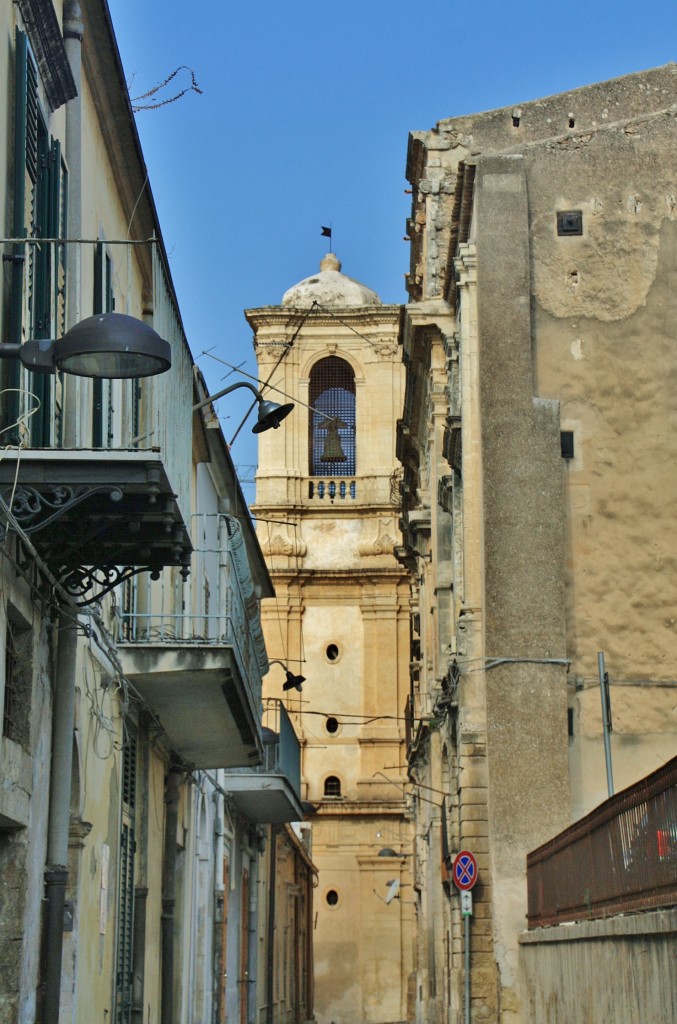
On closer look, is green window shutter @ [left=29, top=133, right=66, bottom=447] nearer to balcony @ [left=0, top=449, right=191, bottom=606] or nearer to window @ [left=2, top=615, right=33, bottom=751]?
balcony @ [left=0, top=449, right=191, bottom=606]

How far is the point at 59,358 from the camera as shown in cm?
824

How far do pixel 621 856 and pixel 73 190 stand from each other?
5587 mm

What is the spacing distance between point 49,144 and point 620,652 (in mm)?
12774

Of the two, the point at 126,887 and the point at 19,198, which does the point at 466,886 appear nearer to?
the point at 126,887

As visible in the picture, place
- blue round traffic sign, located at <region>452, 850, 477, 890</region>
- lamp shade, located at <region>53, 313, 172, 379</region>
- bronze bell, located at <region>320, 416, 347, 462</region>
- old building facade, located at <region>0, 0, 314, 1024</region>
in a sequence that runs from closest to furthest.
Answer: lamp shade, located at <region>53, 313, 172, 379</region>
old building facade, located at <region>0, 0, 314, 1024</region>
blue round traffic sign, located at <region>452, 850, 477, 890</region>
bronze bell, located at <region>320, 416, 347, 462</region>

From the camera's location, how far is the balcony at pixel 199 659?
48.8 ft

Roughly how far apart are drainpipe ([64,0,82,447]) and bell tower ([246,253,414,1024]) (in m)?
38.3

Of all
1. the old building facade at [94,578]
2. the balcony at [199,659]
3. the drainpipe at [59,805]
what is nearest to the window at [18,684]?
the old building facade at [94,578]

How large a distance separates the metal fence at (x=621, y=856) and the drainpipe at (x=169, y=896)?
476 cm

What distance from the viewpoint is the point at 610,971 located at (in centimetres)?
1102

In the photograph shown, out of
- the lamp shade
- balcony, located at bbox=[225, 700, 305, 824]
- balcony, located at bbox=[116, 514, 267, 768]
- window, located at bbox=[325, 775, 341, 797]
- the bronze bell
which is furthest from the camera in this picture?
window, located at bbox=[325, 775, 341, 797]

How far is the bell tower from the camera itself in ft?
167

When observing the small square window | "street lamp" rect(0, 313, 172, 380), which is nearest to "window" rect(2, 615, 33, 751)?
"street lamp" rect(0, 313, 172, 380)

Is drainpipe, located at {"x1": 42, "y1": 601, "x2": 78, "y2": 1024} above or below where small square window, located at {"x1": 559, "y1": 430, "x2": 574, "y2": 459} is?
below
